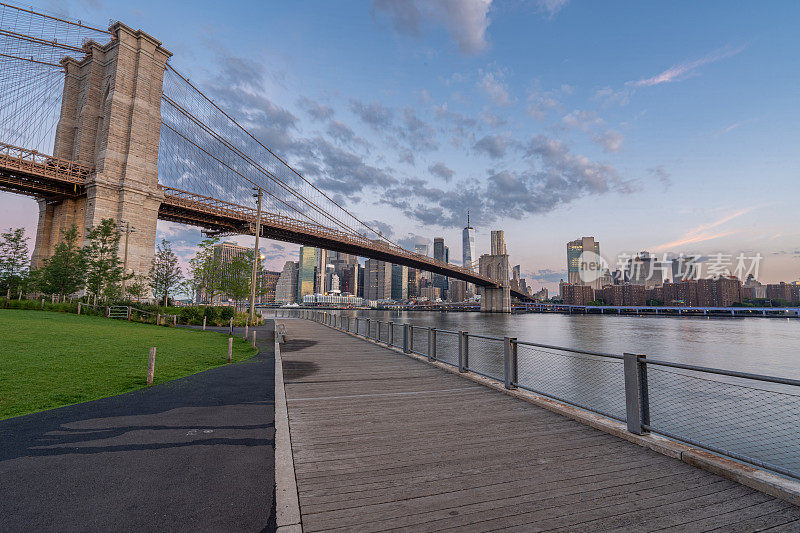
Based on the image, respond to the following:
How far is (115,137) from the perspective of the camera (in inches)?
1310

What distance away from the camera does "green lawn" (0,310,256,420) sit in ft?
22.3

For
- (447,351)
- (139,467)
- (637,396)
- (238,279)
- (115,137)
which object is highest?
(115,137)

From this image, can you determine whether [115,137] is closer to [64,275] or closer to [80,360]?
[64,275]

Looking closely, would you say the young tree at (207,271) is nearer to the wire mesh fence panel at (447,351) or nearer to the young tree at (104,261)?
the young tree at (104,261)

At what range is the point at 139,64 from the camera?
116 feet

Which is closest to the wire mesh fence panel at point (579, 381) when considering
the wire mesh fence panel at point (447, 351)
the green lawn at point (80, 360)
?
the wire mesh fence panel at point (447, 351)

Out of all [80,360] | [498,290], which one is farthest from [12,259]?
[498,290]

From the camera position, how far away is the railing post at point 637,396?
4.60 m

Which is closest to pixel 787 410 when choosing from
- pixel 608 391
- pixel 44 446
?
pixel 608 391

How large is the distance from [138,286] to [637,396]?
35.5 m

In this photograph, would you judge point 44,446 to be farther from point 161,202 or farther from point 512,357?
point 161,202

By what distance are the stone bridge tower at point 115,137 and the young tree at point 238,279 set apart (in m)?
9.22

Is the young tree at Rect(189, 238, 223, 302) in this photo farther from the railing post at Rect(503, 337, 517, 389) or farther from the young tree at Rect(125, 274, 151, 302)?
the railing post at Rect(503, 337, 517, 389)

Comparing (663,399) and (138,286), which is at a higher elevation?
(138,286)
